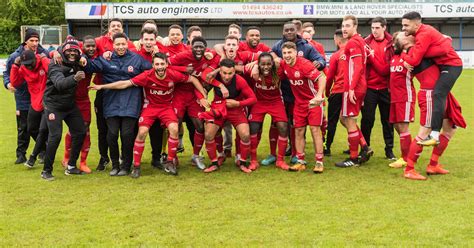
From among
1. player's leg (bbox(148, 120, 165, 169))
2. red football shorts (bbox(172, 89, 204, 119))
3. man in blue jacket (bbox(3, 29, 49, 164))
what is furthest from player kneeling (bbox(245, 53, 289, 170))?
man in blue jacket (bbox(3, 29, 49, 164))

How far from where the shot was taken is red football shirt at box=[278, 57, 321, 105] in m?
7.00

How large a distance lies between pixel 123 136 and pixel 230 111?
1.53 m

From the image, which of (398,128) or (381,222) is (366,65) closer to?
(398,128)

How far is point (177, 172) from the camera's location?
702cm

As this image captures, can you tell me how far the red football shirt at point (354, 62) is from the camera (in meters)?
7.02

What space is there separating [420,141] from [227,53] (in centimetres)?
289

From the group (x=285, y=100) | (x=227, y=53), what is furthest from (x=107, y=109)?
(x=285, y=100)

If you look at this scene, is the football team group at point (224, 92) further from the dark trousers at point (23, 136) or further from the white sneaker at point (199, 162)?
the dark trousers at point (23, 136)

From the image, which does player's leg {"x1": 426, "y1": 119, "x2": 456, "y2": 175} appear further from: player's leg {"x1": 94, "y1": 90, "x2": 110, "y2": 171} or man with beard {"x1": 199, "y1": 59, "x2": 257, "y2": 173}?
player's leg {"x1": 94, "y1": 90, "x2": 110, "y2": 171}

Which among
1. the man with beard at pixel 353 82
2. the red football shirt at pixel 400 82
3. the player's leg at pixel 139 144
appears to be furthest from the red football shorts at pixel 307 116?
the player's leg at pixel 139 144

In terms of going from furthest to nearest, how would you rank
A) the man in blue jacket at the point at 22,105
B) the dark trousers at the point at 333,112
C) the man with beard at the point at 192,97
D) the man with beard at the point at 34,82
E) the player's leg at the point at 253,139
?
1. the dark trousers at the point at 333,112
2. the man in blue jacket at the point at 22,105
3. the player's leg at the point at 253,139
4. the man with beard at the point at 34,82
5. the man with beard at the point at 192,97

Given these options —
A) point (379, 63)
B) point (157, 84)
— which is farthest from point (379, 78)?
point (157, 84)

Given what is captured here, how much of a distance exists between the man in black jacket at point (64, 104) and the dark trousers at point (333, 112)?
387cm

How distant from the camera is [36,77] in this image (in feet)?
24.5
